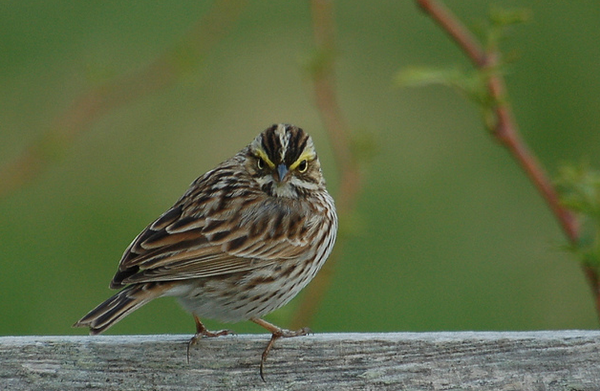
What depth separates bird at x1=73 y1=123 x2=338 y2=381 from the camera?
478 cm

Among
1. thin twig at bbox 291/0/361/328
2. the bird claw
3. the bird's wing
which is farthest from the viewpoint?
thin twig at bbox 291/0/361/328

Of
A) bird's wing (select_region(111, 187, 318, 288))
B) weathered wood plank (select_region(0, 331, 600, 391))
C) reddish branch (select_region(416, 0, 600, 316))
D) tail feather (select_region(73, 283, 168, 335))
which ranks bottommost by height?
weathered wood plank (select_region(0, 331, 600, 391))

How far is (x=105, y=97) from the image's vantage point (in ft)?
24.7

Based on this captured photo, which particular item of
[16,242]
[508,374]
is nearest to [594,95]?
[16,242]

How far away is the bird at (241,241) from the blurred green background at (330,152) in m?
2.78

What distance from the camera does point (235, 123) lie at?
1107cm

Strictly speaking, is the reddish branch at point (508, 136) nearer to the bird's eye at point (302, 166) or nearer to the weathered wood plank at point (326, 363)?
the weathered wood plank at point (326, 363)

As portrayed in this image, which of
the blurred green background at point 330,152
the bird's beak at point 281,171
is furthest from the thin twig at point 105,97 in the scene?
the bird's beak at point 281,171

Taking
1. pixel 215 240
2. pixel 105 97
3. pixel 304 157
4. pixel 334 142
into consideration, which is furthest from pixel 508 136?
pixel 105 97

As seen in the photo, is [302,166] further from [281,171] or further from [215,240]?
[215,240]

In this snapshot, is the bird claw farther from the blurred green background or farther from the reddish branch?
Answer: the blurred green background

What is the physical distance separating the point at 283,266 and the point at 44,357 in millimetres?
1534

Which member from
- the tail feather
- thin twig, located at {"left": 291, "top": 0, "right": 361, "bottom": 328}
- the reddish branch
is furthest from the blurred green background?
the reddish branch

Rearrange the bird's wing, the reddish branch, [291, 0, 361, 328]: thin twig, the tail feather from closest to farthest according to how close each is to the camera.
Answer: the tail feather < the reddish branch < the bird's wing < [291, 0, 361, 328]: thin twig
